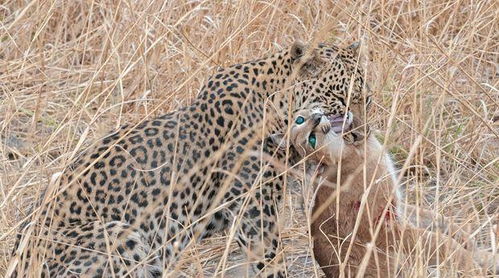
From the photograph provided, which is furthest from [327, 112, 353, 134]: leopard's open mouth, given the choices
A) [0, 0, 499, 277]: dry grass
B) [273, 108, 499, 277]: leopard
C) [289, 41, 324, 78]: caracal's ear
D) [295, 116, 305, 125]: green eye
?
[0, 0, 499, 277]: dry grass

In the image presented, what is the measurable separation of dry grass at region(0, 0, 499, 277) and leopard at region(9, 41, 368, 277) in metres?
0.43

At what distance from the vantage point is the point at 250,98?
203 inches

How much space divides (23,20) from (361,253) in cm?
317

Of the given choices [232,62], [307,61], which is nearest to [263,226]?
[307,61]

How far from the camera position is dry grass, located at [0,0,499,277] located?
18.7 feet

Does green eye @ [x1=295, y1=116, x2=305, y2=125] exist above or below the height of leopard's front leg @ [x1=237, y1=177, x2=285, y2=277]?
above

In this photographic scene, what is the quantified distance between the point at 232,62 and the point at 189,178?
142 cm

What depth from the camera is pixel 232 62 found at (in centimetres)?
624

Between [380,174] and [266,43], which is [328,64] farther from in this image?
[266,43]

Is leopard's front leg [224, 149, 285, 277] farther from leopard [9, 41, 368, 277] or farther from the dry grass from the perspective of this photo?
the dry grass

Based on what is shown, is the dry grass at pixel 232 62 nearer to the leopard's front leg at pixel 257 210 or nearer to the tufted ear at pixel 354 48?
the tufted ear at pixel 354 48

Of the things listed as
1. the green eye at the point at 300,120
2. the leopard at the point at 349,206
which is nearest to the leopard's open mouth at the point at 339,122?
the leopard at the point at 349,206

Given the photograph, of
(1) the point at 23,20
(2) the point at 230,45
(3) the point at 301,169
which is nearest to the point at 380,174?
(3) the point at 301,169

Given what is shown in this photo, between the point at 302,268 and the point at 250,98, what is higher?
the point at 250,98
